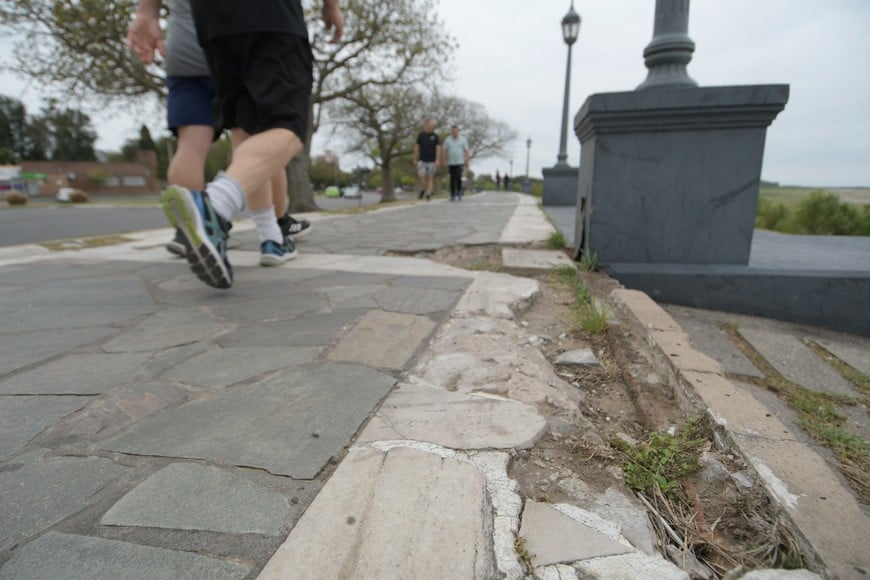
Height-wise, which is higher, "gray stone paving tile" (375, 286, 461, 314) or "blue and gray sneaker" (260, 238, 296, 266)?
"blue and gray sneaker" (260, 238, 296, 266)

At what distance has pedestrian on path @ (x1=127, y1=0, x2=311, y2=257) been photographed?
2.27 m

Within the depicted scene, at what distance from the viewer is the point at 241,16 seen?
6.14 ft

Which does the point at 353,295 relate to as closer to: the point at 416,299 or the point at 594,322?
the point at 416,299

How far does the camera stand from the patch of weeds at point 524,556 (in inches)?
25.8

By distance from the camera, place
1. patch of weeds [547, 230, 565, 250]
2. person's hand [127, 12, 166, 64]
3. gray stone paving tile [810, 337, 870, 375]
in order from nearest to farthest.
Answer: gray stone paving tile [810, 337, 870, 375], person's hand [127, 12, 166, 64], patch of weeds [547, 230, 565, 250]

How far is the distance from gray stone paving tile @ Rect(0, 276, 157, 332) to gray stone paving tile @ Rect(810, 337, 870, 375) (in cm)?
294

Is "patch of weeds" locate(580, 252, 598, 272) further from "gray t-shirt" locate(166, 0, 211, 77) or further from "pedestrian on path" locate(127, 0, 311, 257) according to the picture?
"gray t-shirt" locate(166, 0, 211, 77)

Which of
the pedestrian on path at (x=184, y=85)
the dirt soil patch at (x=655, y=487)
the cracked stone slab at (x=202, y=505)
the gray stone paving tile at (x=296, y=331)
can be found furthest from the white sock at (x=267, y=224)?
the cracked stone slab at (x=202, y=505)

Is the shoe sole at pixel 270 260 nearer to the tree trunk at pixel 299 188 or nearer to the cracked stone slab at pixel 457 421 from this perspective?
the cracked stone slab at pixel 457 421

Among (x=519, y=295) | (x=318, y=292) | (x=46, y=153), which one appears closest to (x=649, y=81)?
(x=519, y=295)

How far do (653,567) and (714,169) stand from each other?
236 cm

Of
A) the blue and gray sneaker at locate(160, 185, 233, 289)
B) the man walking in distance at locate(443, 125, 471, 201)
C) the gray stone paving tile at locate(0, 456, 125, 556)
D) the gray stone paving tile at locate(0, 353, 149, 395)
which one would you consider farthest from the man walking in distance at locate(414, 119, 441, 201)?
the gray stone paving tile at locate(0, 456, 125, 556)

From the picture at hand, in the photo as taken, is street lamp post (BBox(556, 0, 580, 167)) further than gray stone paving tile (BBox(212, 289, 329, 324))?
Yes

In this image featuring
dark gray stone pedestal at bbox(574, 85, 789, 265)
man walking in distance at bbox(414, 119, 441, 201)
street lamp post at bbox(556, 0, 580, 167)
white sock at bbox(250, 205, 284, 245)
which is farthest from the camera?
street lamp post at bbox(556, 0, 580, 167)
